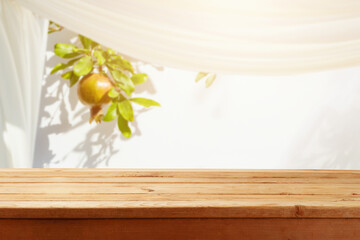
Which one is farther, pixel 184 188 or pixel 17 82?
pixel 17 82

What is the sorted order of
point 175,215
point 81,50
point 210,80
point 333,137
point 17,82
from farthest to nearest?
point 333,137 < point 210,80 < point 81,50 < point 17,82 < point 175,215

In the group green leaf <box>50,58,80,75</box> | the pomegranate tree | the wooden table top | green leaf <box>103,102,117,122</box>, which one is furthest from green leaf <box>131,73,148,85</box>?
the wooden table top

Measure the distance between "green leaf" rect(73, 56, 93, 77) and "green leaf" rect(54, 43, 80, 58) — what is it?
4 cm

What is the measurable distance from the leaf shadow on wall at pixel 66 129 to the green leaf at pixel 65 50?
0.33 ft

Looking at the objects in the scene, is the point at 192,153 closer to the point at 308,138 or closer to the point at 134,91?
the point at 134,91

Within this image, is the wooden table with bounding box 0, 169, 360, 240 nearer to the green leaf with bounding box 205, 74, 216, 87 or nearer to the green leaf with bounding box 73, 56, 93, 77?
the green leaf with bounding box 73, 56, 93, 77

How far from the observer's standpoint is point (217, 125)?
150cm

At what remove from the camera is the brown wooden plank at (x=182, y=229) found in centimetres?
50

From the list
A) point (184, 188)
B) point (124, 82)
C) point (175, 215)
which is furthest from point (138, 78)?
point (175, 215)

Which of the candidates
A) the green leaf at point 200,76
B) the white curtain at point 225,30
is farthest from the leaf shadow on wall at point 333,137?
the green leaf at point 200,76

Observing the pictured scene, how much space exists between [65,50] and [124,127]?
1.06 ft

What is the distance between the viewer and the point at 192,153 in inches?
58.2

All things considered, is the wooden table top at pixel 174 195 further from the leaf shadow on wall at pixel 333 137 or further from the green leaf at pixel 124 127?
the leaf shadow on wall at pixel 333 137

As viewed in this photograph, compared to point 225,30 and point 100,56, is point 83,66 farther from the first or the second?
point 225,30
